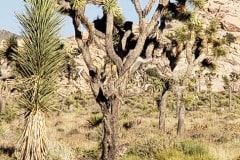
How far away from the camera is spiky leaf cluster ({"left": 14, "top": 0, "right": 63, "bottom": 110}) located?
738 centimetres

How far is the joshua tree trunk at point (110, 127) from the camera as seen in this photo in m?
13.1

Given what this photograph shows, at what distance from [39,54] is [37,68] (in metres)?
0.25

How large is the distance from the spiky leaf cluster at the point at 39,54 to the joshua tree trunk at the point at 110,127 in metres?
5.67

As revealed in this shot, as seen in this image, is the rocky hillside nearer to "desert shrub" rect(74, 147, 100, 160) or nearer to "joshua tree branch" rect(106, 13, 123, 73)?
"desert shrub" rect(74, 147, 100, 160)

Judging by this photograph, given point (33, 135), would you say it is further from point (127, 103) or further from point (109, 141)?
point (127, 103)

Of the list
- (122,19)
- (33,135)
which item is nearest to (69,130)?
(122,19)

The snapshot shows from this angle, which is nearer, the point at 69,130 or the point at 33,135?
the point at 33,135

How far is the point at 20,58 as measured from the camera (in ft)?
24.4

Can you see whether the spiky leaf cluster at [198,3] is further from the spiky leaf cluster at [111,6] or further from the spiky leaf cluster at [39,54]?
the spiky leaf cluster at [39,54]

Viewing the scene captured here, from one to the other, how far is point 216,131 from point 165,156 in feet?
38.6

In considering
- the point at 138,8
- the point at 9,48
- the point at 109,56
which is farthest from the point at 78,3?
the point at 9,48

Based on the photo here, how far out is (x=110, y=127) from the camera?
13328mm

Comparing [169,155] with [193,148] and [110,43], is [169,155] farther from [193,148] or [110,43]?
[110,43]

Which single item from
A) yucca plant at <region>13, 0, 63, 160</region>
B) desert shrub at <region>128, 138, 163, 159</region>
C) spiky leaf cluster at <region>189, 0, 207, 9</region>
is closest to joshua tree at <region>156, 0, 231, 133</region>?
spiky leaf cluster at <region>189, 0, 207, 9</region>
